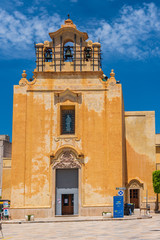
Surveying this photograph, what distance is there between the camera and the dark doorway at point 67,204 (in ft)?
104

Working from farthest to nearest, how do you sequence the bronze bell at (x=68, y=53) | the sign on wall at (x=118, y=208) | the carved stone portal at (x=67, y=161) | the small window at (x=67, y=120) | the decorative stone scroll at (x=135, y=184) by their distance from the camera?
the decorative stone scroll at (x=135, y=184)
the bronze bell at (x=68, y=53)
the small window at (x=67, y=120)
the carved stone portal at (x=67, y=161)
the sign on wall at (x=118, y=208)

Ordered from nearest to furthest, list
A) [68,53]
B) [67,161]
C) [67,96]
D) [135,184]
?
[67,161] → [67,96] → [68,53] → [135,184]

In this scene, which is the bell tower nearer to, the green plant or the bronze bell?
the bronze bell

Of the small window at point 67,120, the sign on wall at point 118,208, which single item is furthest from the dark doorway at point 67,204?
the small window at point 67,120

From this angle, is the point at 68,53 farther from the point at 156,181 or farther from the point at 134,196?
the point at 134,196

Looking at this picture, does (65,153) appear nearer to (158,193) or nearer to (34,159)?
(34,159)

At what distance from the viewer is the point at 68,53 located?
33.8 meters

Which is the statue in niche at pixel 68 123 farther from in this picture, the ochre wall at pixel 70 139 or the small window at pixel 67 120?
A: the ochre wall at pixel 70 139

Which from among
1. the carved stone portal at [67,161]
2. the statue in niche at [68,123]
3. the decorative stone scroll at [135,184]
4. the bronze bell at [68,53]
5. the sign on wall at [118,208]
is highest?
the bronze bell at [68,53]

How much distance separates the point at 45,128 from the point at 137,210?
12062mm

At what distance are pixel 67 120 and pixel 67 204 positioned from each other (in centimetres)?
701

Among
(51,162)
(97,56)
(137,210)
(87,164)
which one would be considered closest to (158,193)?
(137,210)

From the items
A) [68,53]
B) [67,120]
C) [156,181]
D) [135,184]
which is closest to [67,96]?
[67,120]

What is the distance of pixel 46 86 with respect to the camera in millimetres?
33094
